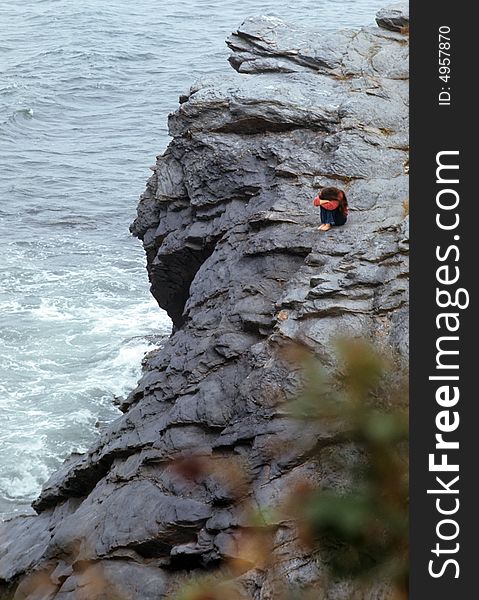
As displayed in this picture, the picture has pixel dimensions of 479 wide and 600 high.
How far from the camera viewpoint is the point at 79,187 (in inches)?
1628

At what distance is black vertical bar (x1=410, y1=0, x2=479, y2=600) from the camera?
8211mm

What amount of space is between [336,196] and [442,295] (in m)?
7.17

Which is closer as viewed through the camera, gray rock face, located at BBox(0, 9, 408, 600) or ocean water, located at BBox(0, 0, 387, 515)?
gray rock face, located at BBox(0, 9, 408, 600)

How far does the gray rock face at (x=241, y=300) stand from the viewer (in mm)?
13227

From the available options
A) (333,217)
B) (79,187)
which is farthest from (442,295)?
(79,187)

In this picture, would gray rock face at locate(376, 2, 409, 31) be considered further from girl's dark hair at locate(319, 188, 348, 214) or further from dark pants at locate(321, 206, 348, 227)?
dark pants at locate(321, 206, 348, 227)

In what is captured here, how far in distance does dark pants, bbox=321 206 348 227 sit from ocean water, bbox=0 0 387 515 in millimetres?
10499

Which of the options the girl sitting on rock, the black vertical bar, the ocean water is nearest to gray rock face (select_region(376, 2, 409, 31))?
the girl sitting on rock

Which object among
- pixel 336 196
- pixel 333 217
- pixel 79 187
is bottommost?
pixel 333 217

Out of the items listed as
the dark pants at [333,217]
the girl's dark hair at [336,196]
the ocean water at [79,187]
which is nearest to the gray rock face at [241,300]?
the dark pants at [333,217]

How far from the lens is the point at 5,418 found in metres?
25.1

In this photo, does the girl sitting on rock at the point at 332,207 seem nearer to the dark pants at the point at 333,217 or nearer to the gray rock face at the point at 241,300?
the dark pants at the point at 333,217

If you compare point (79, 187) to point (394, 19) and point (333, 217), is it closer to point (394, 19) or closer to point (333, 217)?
point (394, 19)

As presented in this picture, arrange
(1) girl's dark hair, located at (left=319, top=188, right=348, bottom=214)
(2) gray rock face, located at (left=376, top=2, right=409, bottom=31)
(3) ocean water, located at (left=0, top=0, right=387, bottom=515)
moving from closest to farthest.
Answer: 1. (1) girl's dark hair, located at (left=319, top=188, right=348, bottom=214)
2. (2) gray rock face, located at (left=376, top=2, right=409, bottom=31)
3. (3) ocean water, located at (left=0, top=0, right=387, bottom=515)
